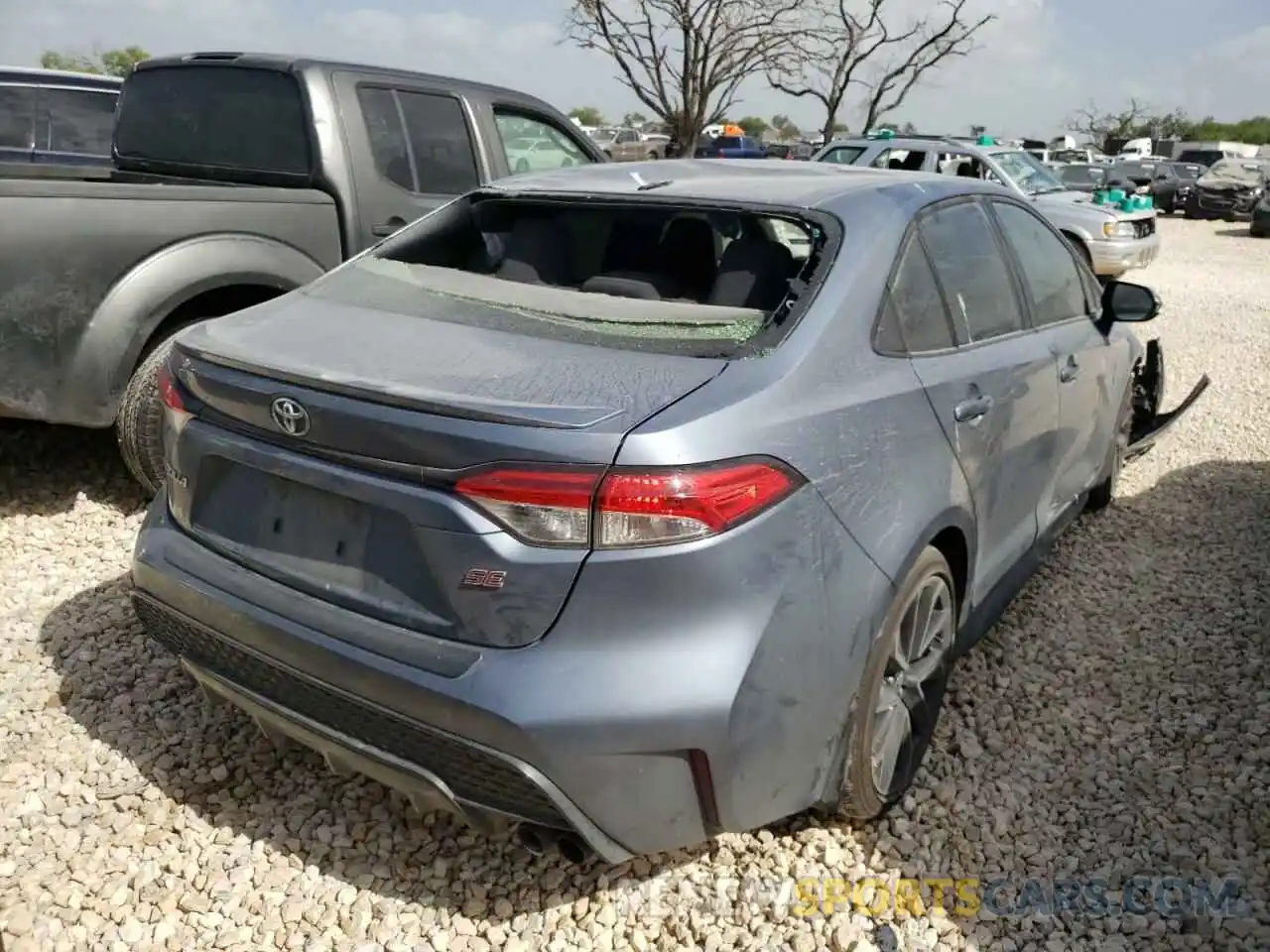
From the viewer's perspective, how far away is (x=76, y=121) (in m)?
7.54

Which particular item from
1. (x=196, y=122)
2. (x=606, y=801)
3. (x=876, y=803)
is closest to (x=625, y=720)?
(x=606, y=801)

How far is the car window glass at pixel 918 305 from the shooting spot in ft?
8.45

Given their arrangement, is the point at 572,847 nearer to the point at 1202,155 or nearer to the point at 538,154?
the point at 538,154

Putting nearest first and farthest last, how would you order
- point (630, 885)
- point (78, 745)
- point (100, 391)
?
point (630, 885), point (78, 745), point (100, 391)

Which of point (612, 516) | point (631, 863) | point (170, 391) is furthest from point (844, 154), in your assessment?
point (612, 516)

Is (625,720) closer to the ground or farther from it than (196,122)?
closer to the ground

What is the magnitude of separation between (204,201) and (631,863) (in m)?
3.15

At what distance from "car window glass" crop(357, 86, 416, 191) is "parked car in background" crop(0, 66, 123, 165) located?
3.44 metres

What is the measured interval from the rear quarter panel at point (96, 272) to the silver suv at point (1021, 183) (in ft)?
28.3

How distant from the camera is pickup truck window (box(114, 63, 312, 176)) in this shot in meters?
4.78

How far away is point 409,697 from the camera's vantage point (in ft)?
6.38

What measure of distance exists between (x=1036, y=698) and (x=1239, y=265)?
16.1 m

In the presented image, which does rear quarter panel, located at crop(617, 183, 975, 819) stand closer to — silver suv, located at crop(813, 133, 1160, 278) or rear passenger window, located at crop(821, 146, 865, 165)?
silver suv, located at crop(813, 133, 1160, 278)

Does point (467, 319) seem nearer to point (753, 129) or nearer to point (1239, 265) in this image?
point (1239, 265)
